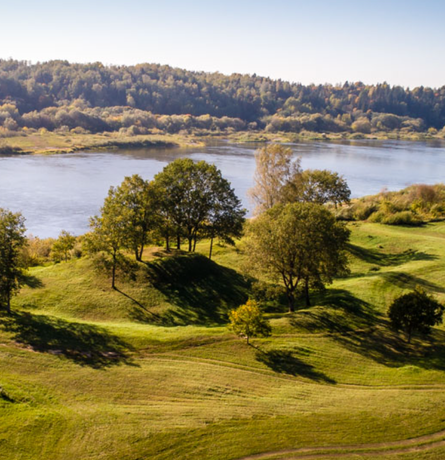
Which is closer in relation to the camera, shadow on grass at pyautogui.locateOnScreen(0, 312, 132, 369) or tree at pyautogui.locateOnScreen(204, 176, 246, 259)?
shadow on grass at pyautogui.locateOnScreen(0, 312, 132, 369)

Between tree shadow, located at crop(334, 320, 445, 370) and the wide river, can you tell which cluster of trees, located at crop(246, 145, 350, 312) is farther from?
the wide river

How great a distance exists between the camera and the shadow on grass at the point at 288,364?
29438 millimetres

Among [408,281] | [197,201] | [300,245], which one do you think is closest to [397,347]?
[300,245]

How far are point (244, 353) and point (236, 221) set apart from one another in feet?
90.2

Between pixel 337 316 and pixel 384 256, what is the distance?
25583mm

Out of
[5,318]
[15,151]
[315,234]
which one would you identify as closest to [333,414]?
[315,234]

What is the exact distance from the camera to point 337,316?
39000mm

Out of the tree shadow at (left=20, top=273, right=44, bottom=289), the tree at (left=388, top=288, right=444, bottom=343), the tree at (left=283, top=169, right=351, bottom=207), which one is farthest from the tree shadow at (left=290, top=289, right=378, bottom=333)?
the tree at (left=283, top=169, right=351, bottom=207)

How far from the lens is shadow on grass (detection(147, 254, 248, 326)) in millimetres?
41594

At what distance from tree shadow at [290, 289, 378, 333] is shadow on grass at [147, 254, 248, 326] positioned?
317 inches

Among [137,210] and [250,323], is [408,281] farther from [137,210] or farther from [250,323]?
[137,210]

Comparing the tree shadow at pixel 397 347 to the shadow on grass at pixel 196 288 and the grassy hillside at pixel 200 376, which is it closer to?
the grassy hillside at pixel 200 376

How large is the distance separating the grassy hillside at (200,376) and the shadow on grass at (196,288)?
0.20 meters

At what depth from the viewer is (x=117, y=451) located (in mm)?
20391
